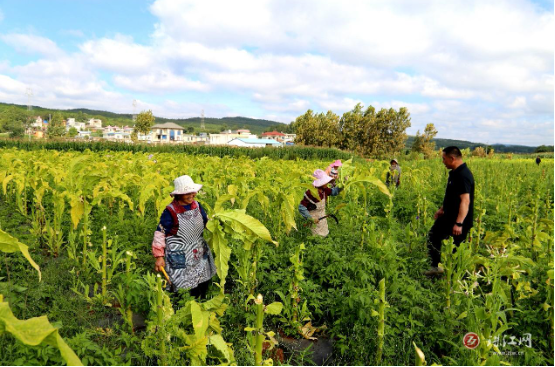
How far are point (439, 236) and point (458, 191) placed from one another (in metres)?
0.73

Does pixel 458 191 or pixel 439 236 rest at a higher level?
pixel 458 191

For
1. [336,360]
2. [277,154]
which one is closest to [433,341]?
[336,360]

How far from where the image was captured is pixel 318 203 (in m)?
4.42

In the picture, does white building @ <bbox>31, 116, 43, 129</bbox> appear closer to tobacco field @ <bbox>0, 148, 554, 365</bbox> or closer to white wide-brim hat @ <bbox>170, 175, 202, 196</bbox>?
tobacco field @ <bbox>0, 148, 554, 365</bbox>

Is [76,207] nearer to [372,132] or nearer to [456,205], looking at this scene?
[456,205]

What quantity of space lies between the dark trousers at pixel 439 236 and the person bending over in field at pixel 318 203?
4.85ft

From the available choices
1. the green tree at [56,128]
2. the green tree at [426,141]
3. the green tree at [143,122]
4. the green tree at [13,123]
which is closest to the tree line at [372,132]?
the green tree at [426,141]

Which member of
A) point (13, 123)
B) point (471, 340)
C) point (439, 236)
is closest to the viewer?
point (471, 340)

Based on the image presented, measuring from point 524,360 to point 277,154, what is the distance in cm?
2464

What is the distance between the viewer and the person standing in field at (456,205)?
4.11 m

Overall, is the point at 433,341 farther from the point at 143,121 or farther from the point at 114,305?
the point at 143,121

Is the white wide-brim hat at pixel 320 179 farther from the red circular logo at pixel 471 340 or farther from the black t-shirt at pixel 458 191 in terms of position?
the red circular logo at pixel 471 340

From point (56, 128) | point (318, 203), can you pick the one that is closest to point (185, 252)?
point (318, 203)

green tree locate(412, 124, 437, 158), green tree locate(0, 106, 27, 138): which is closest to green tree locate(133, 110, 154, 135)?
green tree locate(0, 106, 27, 138)
